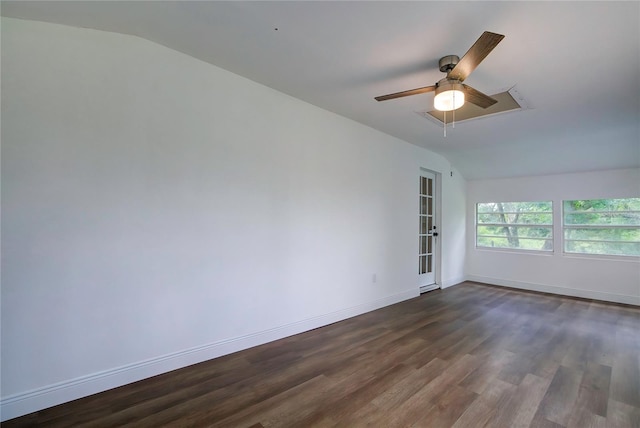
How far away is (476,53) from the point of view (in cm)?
181

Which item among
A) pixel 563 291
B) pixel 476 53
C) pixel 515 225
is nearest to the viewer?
pixel 476 53

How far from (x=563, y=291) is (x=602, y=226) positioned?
125cm

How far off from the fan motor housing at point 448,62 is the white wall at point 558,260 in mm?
4292

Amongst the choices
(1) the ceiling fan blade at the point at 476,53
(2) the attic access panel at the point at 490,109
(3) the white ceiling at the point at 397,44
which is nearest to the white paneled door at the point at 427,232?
(2) the attic access panel at the point at 490,109

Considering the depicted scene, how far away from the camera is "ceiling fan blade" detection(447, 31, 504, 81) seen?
162 centimetres

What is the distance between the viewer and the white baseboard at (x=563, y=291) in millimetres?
4484

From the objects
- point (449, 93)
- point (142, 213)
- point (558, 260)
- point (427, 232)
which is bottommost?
point (558, 260)

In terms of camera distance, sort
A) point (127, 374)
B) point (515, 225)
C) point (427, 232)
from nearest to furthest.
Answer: point (127, 374)
point (427, 232)
point (515, 225)

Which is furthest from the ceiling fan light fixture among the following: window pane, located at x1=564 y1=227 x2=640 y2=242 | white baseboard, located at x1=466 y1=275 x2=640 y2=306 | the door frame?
white baseboard, located at x1=466 y1=275 x2=640 y2=306

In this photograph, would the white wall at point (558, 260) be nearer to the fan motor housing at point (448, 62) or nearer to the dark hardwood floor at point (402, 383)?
the dark hardwood floor at point (402, 383)

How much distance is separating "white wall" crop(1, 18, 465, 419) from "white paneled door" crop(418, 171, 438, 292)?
2.29 m

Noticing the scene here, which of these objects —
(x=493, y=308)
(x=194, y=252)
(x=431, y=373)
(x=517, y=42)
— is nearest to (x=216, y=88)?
(x=194, y=252)

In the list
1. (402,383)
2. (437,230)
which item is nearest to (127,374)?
(402,383)

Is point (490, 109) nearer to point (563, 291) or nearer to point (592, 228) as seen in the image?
point (592, 228)
